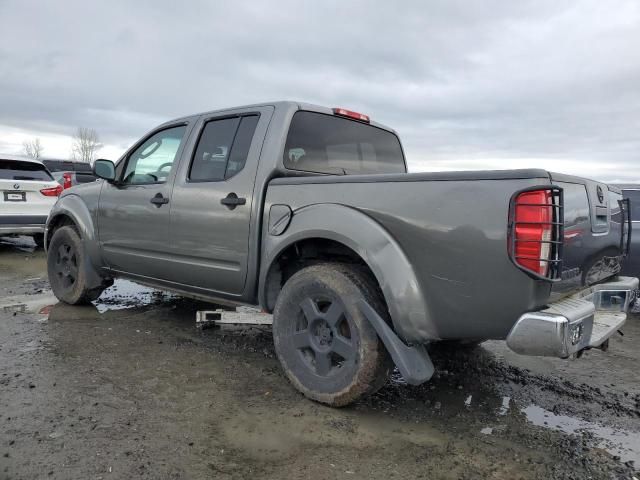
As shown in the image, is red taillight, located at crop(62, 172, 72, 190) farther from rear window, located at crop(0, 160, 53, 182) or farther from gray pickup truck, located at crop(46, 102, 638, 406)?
gray pickup truck, located at crop(46, 102, 638, 406)

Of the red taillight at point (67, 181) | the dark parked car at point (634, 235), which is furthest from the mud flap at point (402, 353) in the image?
the red taillight at point (67, 181)

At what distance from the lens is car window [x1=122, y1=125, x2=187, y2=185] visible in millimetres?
4335

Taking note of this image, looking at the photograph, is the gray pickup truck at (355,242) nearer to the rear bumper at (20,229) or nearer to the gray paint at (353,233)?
the gray paint at (353,233)

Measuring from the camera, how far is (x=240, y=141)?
382 cm

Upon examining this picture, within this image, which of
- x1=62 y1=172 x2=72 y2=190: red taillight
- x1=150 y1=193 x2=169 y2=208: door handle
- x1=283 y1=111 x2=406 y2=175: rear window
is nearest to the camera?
x1=283 y1=111 x2=406 y2=175: rear window

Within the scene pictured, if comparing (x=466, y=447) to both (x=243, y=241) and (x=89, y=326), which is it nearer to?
(x=243, y=241)

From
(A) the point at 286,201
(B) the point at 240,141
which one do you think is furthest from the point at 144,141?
(A) the point at 286,201

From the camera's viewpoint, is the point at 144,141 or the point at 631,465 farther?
the point at 144,141

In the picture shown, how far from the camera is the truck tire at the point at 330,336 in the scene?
2857 mm

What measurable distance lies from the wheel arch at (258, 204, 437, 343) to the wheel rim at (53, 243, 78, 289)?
288cm

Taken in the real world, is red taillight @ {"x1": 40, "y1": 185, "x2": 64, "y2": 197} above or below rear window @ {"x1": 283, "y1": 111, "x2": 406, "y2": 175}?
below

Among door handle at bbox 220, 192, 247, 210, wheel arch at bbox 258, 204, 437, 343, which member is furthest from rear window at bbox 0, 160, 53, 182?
wheel arch at bbox 258, 204, 437, 343

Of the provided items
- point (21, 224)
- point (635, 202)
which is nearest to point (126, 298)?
point (21, 224)

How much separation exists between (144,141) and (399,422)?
335 centimetres
